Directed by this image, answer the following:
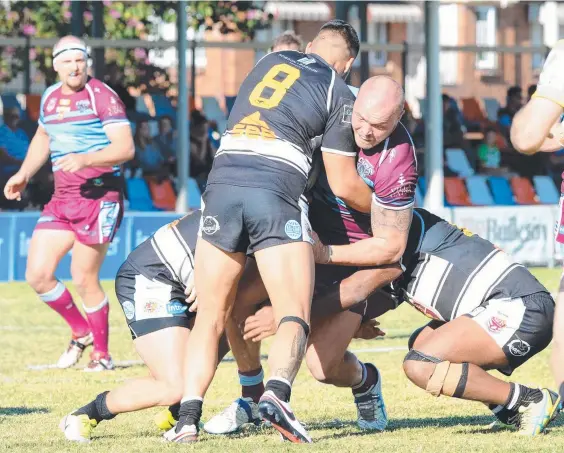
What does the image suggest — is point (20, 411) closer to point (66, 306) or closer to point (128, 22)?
point (66, 306)

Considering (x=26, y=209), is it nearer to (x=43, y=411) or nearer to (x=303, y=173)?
(x=43, y=411)

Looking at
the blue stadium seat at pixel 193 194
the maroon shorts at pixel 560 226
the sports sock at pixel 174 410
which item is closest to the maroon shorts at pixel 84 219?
the sports sock at pixel 174 410

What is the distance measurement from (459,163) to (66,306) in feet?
41.6

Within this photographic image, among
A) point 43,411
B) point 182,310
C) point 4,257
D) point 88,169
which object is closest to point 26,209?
point 4,257

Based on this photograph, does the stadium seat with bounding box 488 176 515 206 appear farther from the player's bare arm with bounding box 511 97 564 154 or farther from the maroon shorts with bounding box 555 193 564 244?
the player's bare arm with bounding box 511 97 564 154

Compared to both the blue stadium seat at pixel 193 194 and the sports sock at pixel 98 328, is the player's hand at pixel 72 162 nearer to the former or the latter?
the sports sock at pixel 98 328

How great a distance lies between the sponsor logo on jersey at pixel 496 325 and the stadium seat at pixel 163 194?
40.5 ft

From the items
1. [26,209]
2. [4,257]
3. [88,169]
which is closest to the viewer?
[88,169]

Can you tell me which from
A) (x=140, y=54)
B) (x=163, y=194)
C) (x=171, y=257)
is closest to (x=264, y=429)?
(x=171, y=257)

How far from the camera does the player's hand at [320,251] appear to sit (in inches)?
243

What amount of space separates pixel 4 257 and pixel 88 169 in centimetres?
633

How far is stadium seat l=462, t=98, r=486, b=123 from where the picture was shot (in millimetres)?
23656

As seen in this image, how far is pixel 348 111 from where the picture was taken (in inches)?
243

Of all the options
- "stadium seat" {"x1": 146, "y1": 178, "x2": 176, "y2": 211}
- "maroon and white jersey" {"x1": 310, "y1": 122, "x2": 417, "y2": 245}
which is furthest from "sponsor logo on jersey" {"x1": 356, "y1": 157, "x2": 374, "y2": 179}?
"stadium seat" {"x1": 146, "y1": 178, "x2": 176, "y2": 211}
